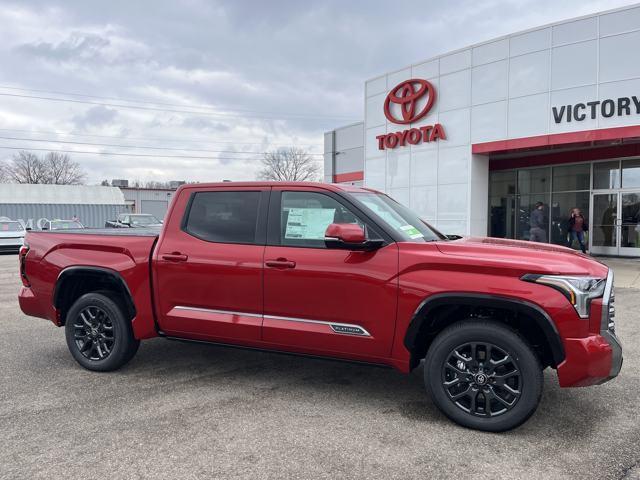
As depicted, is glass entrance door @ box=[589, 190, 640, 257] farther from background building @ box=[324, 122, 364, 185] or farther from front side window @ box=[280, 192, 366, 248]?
background building @ box=[324, 122, 364, 185]

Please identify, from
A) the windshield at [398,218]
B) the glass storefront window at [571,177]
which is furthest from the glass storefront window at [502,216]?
the windshield at [398,218]

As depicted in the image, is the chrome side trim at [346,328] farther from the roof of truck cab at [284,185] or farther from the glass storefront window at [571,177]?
the glass storefront window at [571,177]

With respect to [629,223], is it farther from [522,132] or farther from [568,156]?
[522,132]

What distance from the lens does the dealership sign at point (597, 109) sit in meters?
13.0

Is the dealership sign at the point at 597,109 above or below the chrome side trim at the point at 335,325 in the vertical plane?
above

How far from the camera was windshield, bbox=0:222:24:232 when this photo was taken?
22.3 meters

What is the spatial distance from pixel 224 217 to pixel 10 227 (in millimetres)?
22210

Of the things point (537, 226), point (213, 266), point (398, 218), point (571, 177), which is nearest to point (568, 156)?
point (571, 177)

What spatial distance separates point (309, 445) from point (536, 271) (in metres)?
1.90

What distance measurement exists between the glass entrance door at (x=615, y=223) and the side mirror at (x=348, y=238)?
49.5ft

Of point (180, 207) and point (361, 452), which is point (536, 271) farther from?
point (180, 207)

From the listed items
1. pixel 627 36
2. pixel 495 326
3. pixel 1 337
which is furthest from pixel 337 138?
pixel 495 326

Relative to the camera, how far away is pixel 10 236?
71.8ft

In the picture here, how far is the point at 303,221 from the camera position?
13.9 feet
